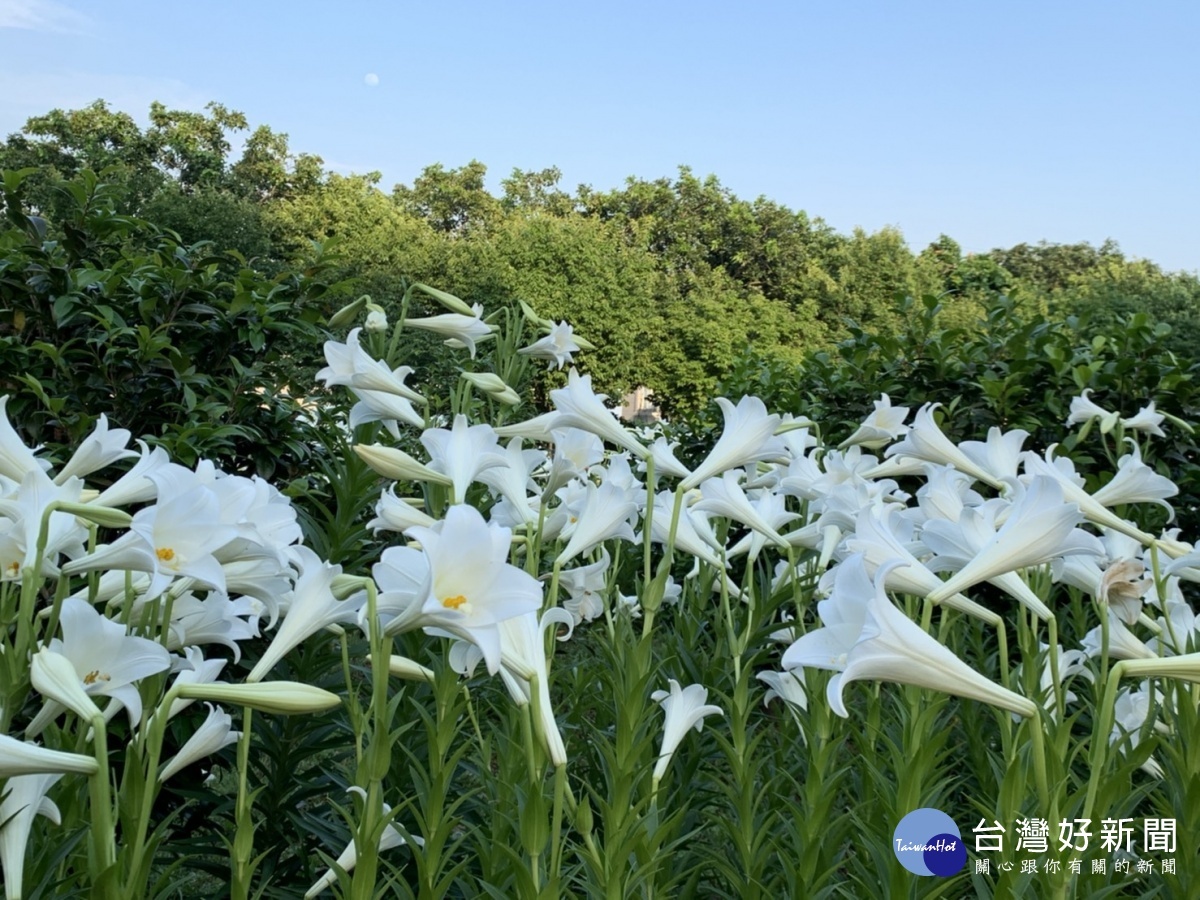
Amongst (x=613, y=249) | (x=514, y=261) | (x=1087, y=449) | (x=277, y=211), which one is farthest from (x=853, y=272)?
(x=1087, y=449)

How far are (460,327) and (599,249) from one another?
2616cm

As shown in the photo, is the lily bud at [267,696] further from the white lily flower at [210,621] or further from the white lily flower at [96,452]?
the white lily flower at [96,452]

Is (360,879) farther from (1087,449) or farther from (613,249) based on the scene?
(613,249)

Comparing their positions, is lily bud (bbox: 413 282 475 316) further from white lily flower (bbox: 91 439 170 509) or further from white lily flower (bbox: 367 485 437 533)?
white lily flower (bbox: 91 439 170 509)

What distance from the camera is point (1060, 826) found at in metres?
1.43

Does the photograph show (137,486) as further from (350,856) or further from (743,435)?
(743,435)

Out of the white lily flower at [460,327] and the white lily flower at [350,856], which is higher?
the white lily flower at [460,327]

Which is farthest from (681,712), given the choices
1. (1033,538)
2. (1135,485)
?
(1135,485)

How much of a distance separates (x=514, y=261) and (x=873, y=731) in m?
26.3

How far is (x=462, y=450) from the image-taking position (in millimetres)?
1899

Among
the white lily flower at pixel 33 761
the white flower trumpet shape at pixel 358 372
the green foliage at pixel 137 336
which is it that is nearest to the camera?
the white lily flower at pixel 33 761

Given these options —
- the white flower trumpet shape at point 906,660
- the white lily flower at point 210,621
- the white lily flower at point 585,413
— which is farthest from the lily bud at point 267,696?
the white lily flower at point 585,413

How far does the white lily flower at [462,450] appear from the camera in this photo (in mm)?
1880

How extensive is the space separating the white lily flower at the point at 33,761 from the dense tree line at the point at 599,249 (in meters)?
17.7
